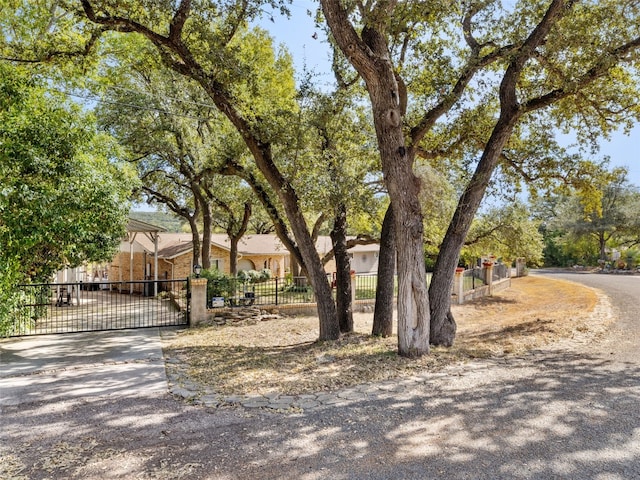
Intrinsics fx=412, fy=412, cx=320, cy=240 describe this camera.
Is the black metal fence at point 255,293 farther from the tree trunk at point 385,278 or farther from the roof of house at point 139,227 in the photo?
the roof of house at point 139,227

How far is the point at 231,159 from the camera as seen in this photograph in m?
11.0

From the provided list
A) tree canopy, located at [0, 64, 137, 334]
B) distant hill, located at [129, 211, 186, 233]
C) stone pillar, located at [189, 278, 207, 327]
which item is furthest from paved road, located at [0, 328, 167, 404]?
distant hill, located at [129, 211, 186, 233]

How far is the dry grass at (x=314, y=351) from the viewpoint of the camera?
18.1 ft

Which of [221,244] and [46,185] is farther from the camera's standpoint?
[221,244]

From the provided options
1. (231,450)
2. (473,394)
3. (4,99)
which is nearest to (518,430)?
(473,394)

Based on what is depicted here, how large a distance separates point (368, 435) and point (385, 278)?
541cm

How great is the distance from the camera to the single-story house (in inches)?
877

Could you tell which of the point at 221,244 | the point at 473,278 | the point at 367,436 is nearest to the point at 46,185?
the point at 367,436

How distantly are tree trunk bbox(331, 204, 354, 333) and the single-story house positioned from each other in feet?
35.1

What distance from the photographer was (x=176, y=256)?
2219 centimetres

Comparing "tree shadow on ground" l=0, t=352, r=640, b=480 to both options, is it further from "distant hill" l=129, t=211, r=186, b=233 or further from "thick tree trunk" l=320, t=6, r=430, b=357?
"distant hill" l=129, t=211, r=186, b=233

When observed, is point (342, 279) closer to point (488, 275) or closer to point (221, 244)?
point (488, 275)

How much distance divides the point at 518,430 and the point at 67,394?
5171 mm

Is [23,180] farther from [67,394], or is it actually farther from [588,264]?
[588,264]
